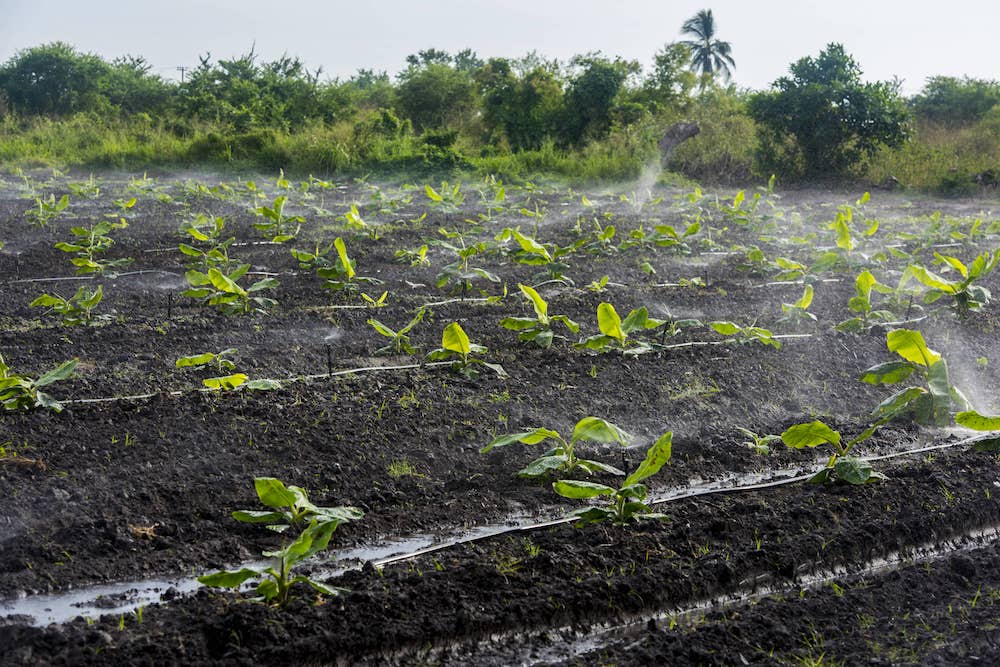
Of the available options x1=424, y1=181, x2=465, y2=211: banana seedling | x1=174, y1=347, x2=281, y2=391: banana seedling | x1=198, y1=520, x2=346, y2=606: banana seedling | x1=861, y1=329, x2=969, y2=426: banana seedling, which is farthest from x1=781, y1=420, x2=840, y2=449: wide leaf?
x1=424, y1=181, x2=465, y2=211: banana seedling

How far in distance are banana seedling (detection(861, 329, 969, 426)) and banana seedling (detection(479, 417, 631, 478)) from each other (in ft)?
3.33

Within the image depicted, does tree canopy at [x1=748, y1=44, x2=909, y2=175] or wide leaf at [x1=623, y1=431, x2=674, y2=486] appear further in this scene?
tree canopy at [x1=748, y1=44, x2=909, y2=175]

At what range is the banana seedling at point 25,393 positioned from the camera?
11.5 ft

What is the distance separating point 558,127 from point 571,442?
11.9 metres

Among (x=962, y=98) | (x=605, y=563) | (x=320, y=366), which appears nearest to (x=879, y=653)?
(x=605, y=563)

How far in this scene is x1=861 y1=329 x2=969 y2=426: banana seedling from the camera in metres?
3.21

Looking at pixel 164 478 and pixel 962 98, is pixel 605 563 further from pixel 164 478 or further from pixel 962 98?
pixel 962 98

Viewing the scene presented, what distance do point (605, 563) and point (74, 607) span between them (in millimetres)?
1351

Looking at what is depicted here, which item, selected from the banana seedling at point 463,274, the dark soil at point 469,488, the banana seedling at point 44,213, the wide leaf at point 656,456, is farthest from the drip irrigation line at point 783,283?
the banana seedling at point 44,213

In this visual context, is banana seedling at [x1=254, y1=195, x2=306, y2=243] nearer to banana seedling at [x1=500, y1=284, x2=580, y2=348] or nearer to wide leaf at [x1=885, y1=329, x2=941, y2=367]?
banana seedling at [x1=500, y1=284, x2=580, y2=348]

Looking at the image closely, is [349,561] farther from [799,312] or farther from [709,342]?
[799,312]

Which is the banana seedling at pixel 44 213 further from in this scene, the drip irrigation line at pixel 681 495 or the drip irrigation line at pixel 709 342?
the drip irrigation line at pixel 681 495

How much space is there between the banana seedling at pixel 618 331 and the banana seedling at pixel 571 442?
3.05 ft

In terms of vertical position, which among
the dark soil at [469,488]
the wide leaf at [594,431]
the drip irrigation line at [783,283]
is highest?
the wide leaf at [594,431]
